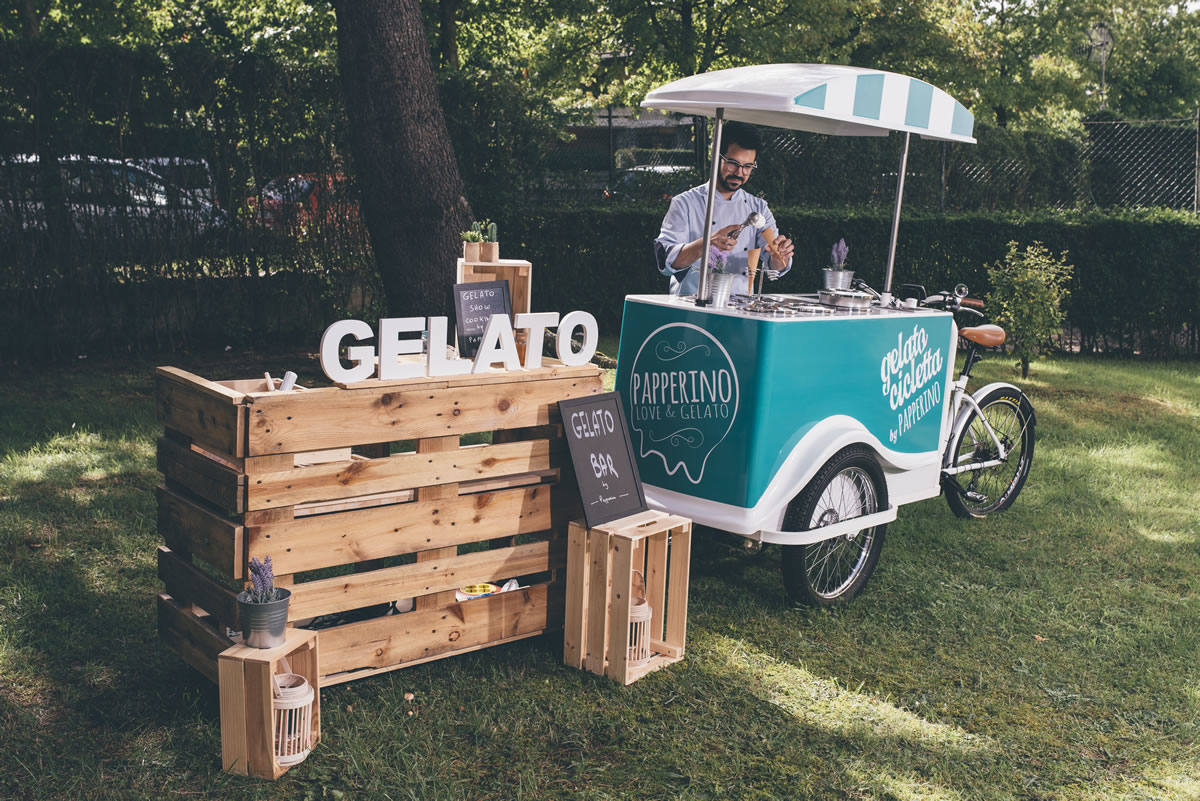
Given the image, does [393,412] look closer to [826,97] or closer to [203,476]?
[203,476]

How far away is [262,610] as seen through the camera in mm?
3076

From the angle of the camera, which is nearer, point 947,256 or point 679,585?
point 679,585

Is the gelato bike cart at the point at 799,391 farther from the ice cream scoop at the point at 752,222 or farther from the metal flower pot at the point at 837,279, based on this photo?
the ice cream scoop at the point at 752,222

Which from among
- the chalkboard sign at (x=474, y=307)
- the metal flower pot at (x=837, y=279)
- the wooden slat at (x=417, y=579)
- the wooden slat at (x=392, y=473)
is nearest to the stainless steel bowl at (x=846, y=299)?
the metal flower pot at (x=837, y=279)

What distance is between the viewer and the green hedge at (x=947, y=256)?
11.1 metres

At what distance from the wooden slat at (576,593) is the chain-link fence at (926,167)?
23.3ft

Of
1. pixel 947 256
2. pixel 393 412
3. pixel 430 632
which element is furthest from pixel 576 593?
pixel 947 256

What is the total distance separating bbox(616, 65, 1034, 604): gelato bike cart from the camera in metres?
4.16

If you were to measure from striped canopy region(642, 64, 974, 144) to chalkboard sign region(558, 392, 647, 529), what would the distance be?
1.30 metres

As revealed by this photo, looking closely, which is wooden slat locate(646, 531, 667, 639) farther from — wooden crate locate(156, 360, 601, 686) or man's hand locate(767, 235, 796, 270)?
man's hand locate(767, 235, 796, 270)

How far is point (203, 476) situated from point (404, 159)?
4.62 m

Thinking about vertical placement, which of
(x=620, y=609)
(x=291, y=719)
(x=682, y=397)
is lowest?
(x=291, y=719)

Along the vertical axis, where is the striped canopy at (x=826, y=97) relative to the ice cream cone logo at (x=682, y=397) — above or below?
above

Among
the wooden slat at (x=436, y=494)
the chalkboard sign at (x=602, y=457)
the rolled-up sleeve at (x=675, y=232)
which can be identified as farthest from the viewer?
the rolled-up sleeve at (x=675, y=232)
